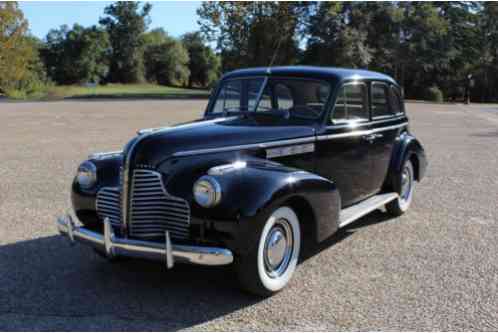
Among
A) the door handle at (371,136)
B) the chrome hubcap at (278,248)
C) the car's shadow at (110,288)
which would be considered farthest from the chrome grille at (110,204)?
the door handle at (371,136)

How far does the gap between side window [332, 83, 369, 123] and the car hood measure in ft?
1.73

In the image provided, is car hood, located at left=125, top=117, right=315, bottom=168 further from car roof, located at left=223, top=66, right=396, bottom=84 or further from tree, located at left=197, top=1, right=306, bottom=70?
tree, located at left=197, top=1, right=306, bottom=70

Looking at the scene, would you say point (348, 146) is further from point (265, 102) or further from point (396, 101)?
point (396, 101)

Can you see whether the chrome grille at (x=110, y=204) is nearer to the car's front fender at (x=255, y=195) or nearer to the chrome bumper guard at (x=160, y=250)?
the chrome bumper guard at (x=160, y=250)

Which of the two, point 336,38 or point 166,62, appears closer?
point 336,38

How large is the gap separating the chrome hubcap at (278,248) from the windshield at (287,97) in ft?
4.36

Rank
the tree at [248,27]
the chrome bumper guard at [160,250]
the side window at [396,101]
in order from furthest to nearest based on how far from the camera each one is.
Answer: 1. the tree at [248,27]
2. the side window at [396,101]
3. the chrome bumper guard at [160,250]

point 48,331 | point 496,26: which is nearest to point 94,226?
point 48,331

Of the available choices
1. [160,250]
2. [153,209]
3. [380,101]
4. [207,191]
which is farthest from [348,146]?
[160,250]

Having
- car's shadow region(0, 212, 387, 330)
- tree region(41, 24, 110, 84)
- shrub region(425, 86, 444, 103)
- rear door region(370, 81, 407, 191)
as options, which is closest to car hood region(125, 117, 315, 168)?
car's shadow region(0, 212, 387, 330)

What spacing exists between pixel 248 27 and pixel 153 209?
37.9 metres

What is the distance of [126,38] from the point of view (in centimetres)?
6981

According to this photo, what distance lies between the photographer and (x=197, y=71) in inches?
3078

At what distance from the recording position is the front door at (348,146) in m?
4.71
